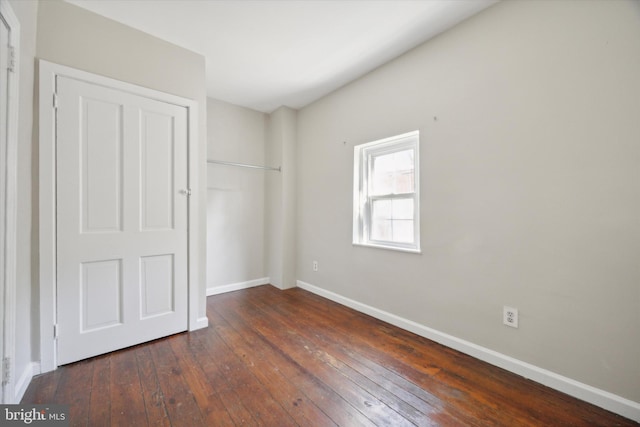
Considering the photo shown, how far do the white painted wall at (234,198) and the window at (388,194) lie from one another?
1.63 meters

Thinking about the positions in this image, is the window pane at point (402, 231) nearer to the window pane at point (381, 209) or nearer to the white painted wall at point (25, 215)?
the window pane at point (381, 209)

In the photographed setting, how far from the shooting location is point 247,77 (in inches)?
116

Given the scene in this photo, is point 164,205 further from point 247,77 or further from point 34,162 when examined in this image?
point 247,77

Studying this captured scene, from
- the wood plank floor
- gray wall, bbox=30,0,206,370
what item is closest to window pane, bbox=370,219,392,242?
the wood plank floor

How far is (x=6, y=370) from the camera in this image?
1379 millimetres

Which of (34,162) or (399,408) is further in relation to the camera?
(34,162)

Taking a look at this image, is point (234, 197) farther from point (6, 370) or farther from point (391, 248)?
point (6, 370)

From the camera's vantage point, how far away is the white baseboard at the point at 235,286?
3.50 meters

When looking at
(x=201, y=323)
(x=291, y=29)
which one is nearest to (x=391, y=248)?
(x=201, y=323)

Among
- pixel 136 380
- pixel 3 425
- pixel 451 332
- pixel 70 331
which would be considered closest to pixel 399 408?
pixel 451 332

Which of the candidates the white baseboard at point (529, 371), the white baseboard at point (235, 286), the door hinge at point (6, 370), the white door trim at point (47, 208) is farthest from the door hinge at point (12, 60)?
the white baseboard at point (529, 371)

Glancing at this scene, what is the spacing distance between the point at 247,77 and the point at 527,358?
349 centimetres

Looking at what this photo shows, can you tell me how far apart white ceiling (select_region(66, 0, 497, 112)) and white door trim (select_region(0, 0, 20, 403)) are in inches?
29.7
